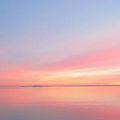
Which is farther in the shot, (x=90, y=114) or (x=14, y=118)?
(x=90, y=114)

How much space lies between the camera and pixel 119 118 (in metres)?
13.7

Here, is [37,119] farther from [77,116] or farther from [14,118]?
[77,116]

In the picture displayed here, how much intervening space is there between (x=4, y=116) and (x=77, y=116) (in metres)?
4.28

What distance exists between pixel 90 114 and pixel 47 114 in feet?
8.71

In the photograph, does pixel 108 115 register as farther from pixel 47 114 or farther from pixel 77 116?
pixel 47 114

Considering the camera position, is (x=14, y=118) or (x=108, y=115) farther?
(x=108, y=115)

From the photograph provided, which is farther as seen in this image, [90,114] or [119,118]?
[90,114]

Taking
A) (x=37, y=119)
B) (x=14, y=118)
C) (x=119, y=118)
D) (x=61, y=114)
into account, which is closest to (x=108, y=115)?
(x=119, y=118)

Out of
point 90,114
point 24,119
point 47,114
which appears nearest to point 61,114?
point 47,114

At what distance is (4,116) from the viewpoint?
47.0 ft

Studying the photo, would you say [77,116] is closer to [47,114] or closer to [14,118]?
[47,114]

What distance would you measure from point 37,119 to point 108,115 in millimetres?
4330

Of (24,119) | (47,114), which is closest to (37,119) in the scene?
(24,119)

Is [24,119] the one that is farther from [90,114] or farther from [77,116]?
[90,114]
